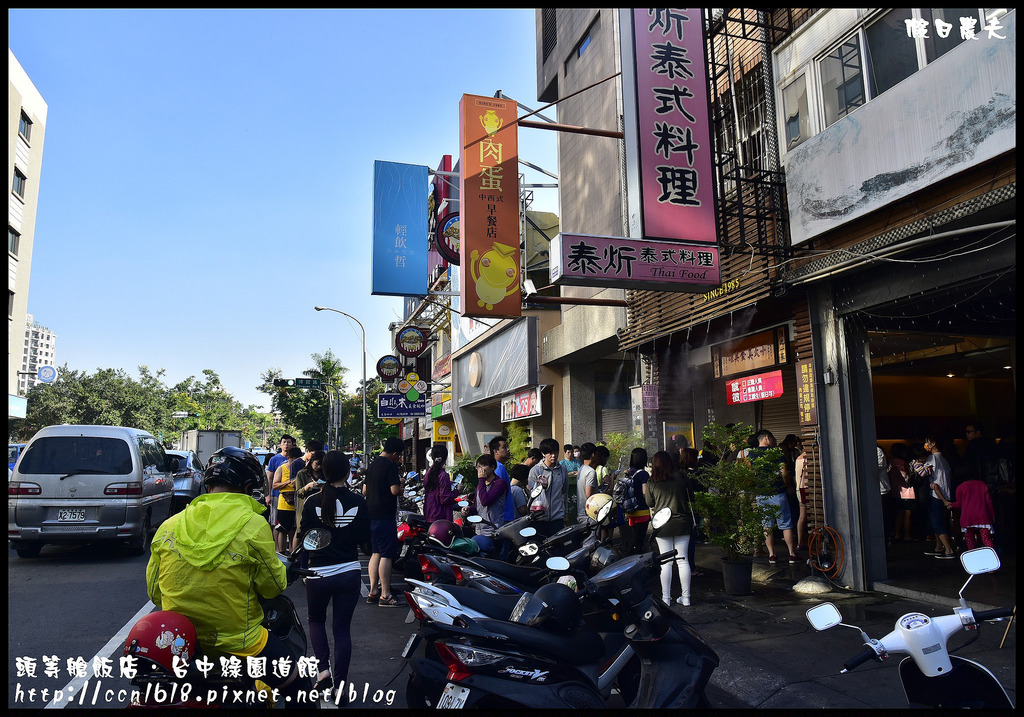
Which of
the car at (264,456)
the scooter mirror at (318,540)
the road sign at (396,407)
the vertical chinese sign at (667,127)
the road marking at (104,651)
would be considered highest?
the vertical chinese sign at (667,127)

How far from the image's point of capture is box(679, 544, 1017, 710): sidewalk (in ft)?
15.8

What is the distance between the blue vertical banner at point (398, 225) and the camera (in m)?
20.5

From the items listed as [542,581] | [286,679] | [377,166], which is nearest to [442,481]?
[542,581]

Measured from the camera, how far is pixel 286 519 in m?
10.5

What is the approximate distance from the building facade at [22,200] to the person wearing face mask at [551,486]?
29.4 m

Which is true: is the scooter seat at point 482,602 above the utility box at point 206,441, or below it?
below

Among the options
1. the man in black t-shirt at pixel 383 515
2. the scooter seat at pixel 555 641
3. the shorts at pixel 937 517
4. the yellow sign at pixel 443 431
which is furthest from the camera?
the yellow sign at pixel 443 431

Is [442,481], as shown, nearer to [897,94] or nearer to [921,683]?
[921,683]

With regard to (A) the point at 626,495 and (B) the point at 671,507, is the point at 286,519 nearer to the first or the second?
(A) the point at 626,495

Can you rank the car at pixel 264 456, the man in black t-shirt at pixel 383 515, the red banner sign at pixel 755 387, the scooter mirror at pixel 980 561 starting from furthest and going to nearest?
the car at pixel 264 456 < the red banner sign at pixel 755 387 < the man in black t-shirt at pixel 383 515 < the scooter mirror at pixel 980 561

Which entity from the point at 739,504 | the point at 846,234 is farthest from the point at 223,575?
the point at 846,234

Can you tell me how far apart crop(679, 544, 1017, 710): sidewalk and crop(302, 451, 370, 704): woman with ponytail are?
8.67 ft

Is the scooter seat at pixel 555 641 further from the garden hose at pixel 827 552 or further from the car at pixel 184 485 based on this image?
the car at pixel 184 485

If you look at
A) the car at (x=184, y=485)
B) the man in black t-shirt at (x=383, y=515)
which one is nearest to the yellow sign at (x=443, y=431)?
the car at (x=184, y=485)
